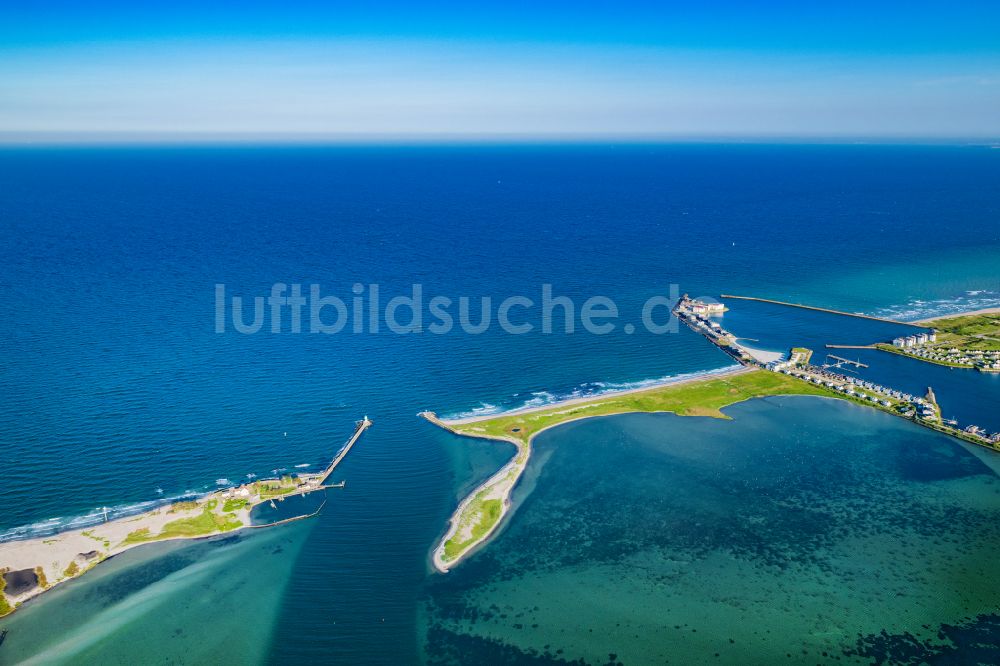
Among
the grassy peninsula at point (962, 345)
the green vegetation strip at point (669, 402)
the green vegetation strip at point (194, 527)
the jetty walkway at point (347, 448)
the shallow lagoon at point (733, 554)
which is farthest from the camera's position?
the grassy peninsula at point (962, 345)

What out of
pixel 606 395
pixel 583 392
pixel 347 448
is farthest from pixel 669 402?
pixel 347 448

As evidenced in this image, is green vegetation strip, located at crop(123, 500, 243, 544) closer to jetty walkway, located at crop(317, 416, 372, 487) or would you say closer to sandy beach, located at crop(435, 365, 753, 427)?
jetty walkway, located at crop(317, 416, 372, 487)

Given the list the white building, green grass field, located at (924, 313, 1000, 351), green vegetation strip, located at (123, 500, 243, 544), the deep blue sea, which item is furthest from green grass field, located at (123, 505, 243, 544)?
green grass field, located at (924, 313, 1000, 351)

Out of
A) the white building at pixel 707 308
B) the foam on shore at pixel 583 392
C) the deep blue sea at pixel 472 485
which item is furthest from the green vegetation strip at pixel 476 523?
the white building at pixel 707 308

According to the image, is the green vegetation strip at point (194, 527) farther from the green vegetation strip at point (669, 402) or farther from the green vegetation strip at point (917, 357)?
the green vegetation strip at point (917, 357)

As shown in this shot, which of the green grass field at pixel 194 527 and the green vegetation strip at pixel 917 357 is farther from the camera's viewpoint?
the green vegetation strip at pixel 917 357

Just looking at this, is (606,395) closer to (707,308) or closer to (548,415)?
(548,415)
